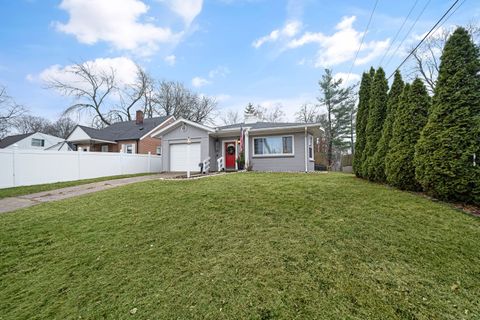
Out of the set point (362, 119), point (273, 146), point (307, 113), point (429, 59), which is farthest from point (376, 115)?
point (307, 113)

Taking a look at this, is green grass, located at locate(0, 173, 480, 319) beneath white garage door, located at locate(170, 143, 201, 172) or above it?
beneath

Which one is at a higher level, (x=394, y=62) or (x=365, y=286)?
(x=394, y=62)

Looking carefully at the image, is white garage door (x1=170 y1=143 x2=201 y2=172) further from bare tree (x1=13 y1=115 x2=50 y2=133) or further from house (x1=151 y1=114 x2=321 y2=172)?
bare tree (x1=13 y1=115 x2=50 y2=133)

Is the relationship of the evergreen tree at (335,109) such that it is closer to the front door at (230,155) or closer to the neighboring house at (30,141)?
the front door at (230,155)

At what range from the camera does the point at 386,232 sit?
3.36 metres

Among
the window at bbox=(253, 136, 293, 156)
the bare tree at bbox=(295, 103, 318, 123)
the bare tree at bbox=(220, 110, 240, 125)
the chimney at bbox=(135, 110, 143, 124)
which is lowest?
the window at bbox=(253, 136, 293, 156)

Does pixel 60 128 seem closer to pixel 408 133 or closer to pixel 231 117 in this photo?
pixel 231 117

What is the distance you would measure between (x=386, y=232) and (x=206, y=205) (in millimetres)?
3506

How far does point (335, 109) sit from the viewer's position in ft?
79.9

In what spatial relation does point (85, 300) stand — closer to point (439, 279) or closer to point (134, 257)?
point (134, 257)

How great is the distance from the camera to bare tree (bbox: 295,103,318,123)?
2818 cm

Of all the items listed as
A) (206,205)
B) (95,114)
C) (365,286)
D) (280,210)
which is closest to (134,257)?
(206,205)

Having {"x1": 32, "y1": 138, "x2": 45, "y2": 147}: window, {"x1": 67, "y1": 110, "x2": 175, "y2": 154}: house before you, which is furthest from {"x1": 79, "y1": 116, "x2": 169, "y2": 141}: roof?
{"x1": 32, "y1": 138, "x2": 45, "y2": 147}: window

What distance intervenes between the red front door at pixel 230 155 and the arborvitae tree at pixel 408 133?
9.24 metres
